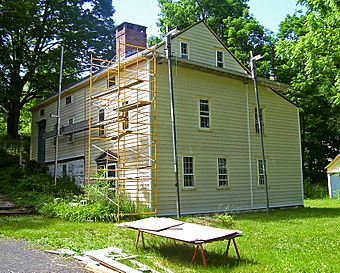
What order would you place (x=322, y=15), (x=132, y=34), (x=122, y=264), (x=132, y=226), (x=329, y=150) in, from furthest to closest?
(x=329, y=150) < (x=132, y=34) < (x=322, y=15) < (x=132, y=226) < (x=122, y=264)

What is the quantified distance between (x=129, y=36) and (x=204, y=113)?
195 inches

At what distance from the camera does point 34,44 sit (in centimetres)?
3091

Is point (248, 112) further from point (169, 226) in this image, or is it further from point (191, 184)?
point (169, 226)

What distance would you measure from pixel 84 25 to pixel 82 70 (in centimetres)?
367

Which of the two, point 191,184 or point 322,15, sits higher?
point 322,15

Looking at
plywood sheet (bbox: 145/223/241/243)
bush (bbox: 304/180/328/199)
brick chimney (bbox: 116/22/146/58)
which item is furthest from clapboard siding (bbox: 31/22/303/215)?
bush (bbox: 304/180/328/199)

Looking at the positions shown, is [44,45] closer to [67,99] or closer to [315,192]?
[67,99]

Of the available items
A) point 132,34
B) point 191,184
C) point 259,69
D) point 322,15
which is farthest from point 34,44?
point 322,15

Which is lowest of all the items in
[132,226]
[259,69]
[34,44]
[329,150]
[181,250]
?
[181,250]

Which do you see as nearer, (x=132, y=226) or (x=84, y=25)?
(x=132, y=226)

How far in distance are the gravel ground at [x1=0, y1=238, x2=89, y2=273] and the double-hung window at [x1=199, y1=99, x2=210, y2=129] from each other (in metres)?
10.2

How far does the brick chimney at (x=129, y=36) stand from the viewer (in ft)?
57.1

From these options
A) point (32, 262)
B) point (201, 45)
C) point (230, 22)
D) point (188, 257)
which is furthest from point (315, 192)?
point (32, 262)

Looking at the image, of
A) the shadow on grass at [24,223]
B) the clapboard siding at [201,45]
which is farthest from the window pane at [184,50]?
the shadow on grass at [24,223]
